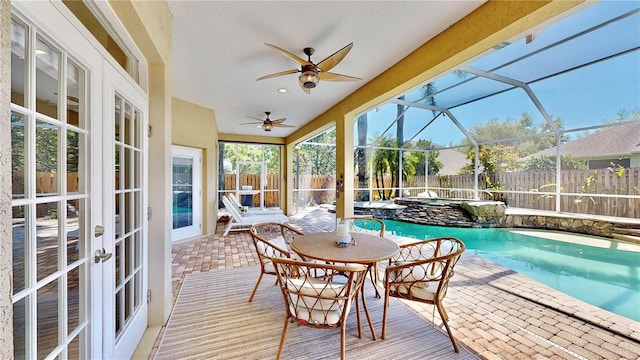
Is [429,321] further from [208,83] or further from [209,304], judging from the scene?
[208,83]

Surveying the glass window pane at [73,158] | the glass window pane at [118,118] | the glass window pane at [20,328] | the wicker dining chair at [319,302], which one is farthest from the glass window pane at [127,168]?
the wicker dining chair at [319,302]

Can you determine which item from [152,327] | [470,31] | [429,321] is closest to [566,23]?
[470,31]

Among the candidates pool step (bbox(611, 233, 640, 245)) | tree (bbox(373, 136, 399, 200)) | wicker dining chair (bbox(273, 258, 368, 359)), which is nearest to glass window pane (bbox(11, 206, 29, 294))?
wicker dining chair (bbox(273, 258, 368, 359))

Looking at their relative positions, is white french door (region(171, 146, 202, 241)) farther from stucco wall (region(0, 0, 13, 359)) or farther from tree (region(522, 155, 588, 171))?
tree (region(522, 155, 588, 171))

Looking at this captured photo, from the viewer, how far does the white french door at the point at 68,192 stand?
914 mm

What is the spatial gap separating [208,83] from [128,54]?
2.09m

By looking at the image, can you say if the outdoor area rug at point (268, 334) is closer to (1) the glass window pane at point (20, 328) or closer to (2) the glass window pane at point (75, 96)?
(1) the glass window pane at point (20, 328)

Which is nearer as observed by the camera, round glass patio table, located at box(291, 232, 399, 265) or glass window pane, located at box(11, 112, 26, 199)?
glass window pane, located at box(11, 112, 26, 199)

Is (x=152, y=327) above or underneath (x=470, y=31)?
underneath

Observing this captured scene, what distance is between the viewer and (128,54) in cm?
189

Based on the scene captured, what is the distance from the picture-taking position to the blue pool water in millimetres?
3096

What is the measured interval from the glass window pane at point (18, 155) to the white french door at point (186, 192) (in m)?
4.54

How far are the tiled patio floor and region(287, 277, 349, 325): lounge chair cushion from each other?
0.53m

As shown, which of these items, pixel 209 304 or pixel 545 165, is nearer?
pixel 209 304
